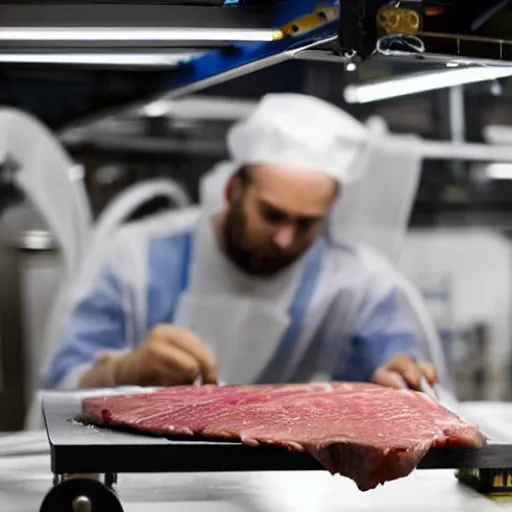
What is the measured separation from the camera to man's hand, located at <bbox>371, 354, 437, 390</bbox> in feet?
6.66

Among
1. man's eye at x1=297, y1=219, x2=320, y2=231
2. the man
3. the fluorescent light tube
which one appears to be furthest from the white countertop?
the fluorescent light tube

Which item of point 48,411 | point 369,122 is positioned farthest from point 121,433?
point 369,122

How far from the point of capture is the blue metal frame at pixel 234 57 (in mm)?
1365

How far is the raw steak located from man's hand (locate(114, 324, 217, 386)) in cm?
47

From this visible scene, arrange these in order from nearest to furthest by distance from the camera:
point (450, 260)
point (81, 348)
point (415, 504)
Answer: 1. point (415, 504)
2. point (81, 348)
3. point (450, 260)

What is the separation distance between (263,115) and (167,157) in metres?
0.36

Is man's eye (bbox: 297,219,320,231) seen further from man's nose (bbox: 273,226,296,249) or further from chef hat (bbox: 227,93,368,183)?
chef hat (bbox: 227,93,368,183)

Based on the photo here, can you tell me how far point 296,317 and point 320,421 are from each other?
1459 millimetres

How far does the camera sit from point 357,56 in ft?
4.47

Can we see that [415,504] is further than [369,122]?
No

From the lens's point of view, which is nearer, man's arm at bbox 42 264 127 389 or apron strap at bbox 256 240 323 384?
man's arm at bbox 42 264 127 389

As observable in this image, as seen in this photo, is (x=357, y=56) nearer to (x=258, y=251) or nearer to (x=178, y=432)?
(x=178, y=432)

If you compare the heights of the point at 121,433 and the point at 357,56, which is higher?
the point at 357,56

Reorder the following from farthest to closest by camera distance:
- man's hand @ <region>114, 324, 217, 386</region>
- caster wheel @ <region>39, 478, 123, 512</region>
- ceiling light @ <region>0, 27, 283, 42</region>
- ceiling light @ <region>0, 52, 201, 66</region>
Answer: man's hand @ <region>114, 324, 217, 386</region>
ceiling light @ <region>0, 52, 201, 66</region>
ceiling light @ <region>0, 27, 283, 42</region>
caster wheel @ <region>39, 478, 123, 512</region>
